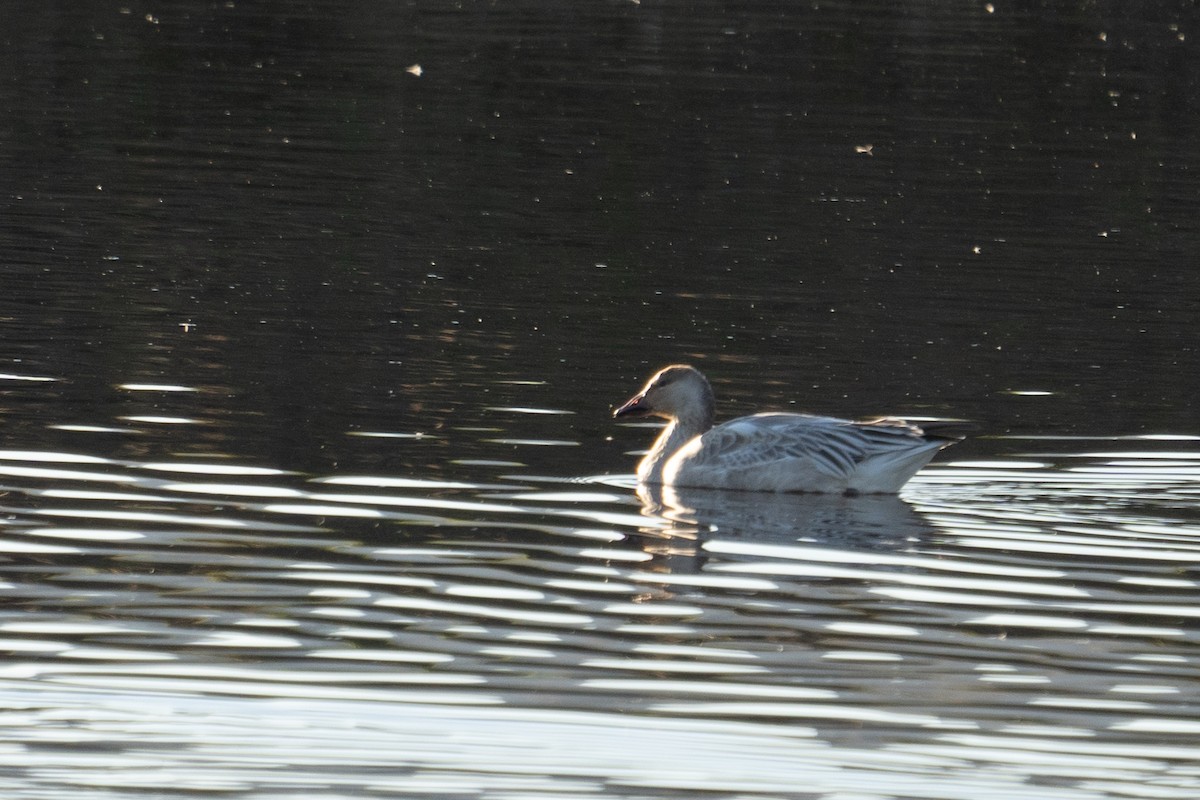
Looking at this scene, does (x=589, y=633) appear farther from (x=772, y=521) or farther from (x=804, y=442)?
(x=804, y=442)

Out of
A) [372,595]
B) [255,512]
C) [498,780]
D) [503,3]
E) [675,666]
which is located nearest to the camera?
[498,780]

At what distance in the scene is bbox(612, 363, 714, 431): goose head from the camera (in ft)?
47.9

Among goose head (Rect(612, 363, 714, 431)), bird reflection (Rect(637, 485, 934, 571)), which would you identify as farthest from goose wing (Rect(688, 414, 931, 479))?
goose head (Rect(612, 363, 714, 431))

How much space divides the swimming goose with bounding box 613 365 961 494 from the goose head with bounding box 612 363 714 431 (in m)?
0.45

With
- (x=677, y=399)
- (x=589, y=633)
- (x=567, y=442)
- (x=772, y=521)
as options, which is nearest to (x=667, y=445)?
(x=677, y=399)

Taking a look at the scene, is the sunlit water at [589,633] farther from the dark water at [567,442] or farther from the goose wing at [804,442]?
the goose wing at [804,442]

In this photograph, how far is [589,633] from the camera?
32.7ft

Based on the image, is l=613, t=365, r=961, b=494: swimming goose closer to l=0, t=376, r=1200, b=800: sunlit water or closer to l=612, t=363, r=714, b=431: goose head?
l=0, t=376, r=1200, b=800: sunlit water

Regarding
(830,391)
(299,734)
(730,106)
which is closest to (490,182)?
(730,106)

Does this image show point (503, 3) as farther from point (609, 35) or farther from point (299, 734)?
point (299, 734)

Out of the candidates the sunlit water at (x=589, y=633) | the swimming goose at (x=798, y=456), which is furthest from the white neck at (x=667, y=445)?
the sunlit water at (x=589, y=633)

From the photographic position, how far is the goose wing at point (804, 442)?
13523 millimetres

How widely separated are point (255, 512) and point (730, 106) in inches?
865

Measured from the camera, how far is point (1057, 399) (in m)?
16.0
